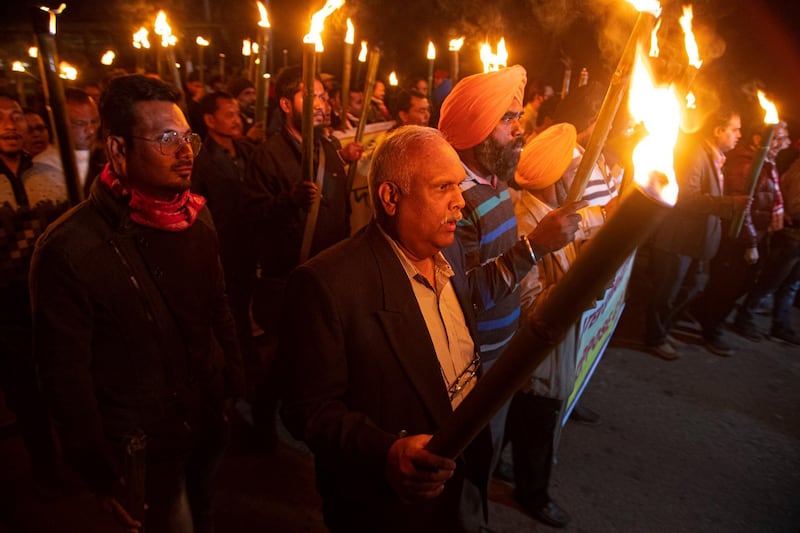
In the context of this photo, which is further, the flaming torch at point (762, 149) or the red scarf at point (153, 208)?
the flaming torch at point (762, 149)

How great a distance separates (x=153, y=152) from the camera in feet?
7.08

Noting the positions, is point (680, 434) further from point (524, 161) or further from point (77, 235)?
point (77, 235)

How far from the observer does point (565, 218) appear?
7.67 ft

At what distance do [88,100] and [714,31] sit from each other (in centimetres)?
1062

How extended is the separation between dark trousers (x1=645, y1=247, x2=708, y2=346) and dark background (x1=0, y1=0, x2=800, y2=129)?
11.5ft

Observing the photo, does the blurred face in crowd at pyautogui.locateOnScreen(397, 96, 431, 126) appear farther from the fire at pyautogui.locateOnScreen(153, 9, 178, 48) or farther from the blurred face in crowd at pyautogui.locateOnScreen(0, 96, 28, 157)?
the blurred face in crowd at pyautogui.locateOnScreen(0, 96, 28, 157)

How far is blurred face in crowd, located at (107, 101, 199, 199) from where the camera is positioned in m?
2.14

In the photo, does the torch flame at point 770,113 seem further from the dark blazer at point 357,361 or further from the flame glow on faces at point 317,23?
the dark blazer at point 357,361

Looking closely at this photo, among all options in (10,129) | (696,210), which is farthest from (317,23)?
(696,210)

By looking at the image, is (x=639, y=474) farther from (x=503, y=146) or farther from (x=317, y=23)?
(x=317, y=23)

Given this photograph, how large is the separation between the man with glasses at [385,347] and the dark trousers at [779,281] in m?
6.37

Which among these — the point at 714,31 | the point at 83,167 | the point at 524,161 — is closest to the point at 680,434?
the point at 524,161

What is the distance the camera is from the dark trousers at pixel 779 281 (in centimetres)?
646

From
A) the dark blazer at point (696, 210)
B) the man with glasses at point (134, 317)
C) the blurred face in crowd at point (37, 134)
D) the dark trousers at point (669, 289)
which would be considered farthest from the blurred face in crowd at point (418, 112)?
the man with glasses at point (134, 317)
